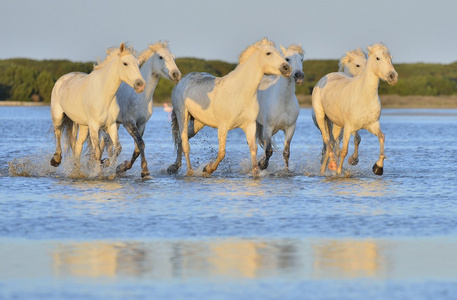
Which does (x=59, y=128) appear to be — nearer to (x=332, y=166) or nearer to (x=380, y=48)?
(x=332, y=166)

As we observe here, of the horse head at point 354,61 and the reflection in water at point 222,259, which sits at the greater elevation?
the horse head at point 354,61

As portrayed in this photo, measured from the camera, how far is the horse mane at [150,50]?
1498cm

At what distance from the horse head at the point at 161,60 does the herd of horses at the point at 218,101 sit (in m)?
0.02

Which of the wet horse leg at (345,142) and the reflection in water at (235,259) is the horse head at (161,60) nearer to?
the wet horse leg at (345,142)

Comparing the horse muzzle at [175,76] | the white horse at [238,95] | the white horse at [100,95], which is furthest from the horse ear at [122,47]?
the white horse at [238,95]

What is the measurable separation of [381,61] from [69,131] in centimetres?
532

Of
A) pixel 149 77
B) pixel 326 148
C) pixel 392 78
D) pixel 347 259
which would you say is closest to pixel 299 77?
pixel 392 78

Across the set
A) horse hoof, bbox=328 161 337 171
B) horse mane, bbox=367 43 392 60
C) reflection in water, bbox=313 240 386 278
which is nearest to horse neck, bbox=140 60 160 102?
horse hoof, bbox=328 161 337 171

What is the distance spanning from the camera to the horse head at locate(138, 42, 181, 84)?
1453 cm

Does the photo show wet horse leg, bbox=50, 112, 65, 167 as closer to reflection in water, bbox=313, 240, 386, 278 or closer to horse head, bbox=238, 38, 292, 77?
horse head, bbox=238, 38, 292, 77

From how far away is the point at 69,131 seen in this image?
51.7ft

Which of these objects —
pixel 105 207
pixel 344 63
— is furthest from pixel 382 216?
pixel 344 63

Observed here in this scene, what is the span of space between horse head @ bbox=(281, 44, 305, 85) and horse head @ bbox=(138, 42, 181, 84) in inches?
73.1

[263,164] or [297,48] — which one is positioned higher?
[297,48]
